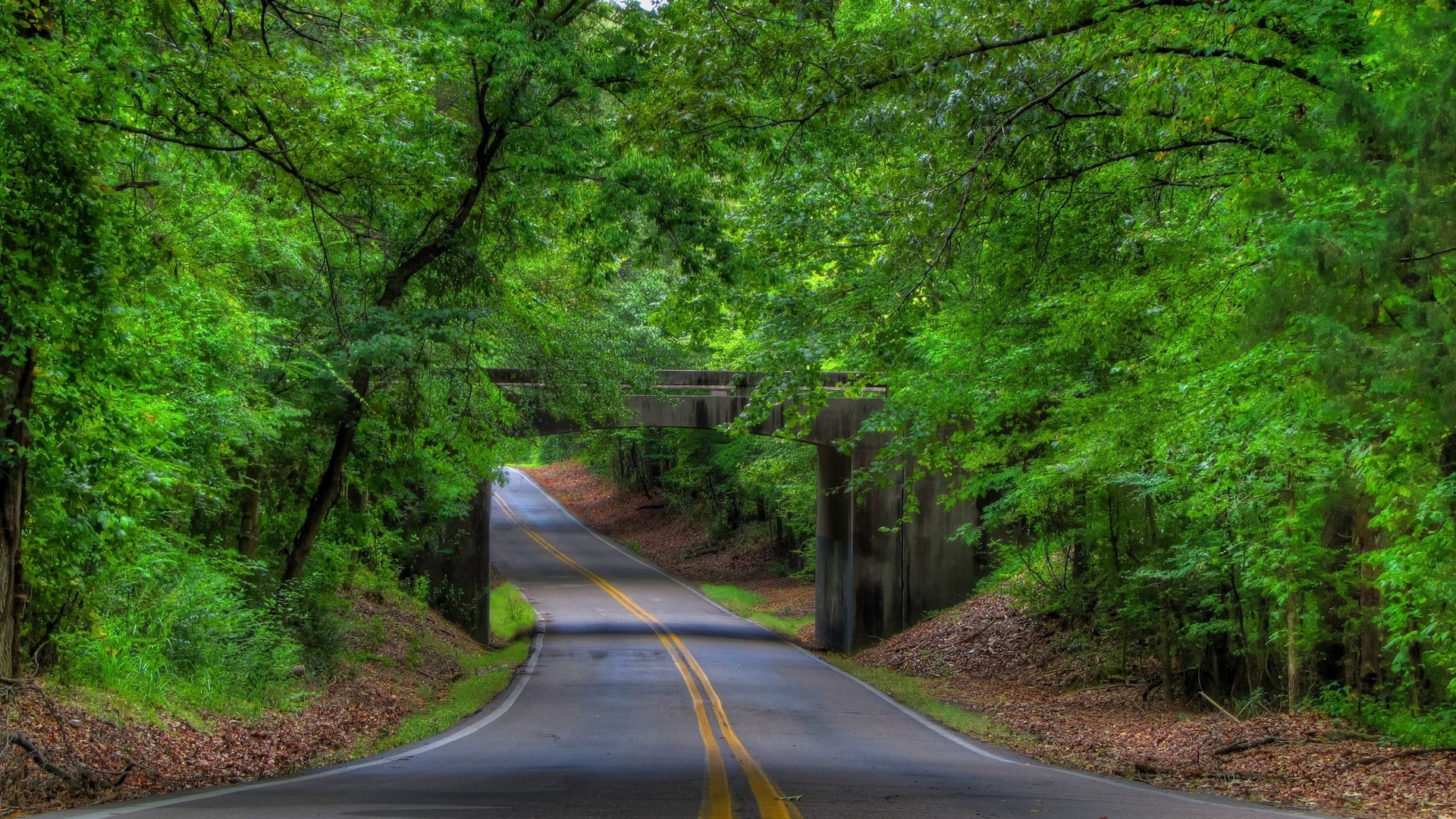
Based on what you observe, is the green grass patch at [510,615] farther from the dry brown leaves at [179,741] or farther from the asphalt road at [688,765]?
the dry brown leaves at [179,741]

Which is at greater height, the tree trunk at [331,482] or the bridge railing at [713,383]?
the bridge railing at [713,383]

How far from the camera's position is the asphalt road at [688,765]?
7418 millimetres

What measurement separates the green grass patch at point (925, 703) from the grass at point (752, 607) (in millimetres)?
6826

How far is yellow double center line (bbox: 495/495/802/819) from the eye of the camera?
7477 millimetres

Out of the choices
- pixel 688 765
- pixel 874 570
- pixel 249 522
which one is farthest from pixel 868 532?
pixel 688 765

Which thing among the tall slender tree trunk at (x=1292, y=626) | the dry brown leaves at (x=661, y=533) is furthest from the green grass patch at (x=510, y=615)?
the tall slender tree trunk at (x=1292, y=626)

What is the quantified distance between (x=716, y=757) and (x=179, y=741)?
4732mm

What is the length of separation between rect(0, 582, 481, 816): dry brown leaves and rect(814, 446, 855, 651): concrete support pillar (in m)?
11.9

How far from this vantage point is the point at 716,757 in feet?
34.9

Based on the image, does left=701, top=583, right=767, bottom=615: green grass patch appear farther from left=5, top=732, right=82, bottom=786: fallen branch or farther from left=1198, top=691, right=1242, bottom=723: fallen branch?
left=5, top=732, right=82, bottom=786: fallen branch

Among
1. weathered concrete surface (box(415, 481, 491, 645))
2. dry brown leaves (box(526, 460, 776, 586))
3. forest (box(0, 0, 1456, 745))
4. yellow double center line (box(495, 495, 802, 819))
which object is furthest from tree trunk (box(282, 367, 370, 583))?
dry brown leaves (box(526, 460, 776, 586))

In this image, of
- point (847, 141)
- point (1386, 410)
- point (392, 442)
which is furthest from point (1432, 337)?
point (392, 442)

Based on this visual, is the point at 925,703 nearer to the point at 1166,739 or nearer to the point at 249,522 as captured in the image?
the point at 1166,739

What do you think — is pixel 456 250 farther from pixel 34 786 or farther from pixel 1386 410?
pixel 1386 410
